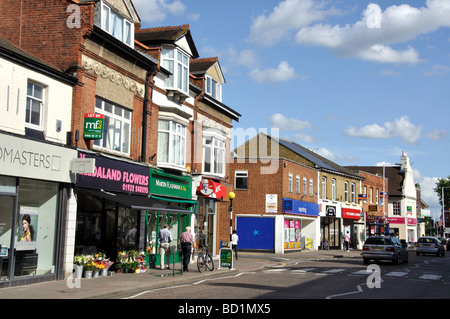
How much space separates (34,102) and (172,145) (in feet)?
26.5

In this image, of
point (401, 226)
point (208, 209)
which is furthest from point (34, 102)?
point (401, 226)

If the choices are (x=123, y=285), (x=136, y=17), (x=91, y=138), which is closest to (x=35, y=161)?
(x=91, y=138)

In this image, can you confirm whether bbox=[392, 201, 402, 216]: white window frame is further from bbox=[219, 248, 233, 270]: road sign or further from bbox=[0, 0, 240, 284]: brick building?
bbox=[219, 248, 233, 270]: road sign

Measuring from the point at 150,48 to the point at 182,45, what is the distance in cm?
199

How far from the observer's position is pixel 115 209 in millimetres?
20172

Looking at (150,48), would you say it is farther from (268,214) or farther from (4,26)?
(268,214)

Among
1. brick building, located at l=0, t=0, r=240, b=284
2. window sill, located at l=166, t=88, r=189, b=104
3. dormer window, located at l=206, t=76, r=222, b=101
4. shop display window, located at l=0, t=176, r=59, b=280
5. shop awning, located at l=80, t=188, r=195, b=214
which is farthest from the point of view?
dormer window, located at l=206, t=76, r=222, b=101

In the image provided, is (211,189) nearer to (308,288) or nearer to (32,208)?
(308,288)

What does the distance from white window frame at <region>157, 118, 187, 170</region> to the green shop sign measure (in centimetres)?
56

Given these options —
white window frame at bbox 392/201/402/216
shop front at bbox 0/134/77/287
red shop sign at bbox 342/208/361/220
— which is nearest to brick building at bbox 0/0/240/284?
shop front at bbox 0/134/77/287

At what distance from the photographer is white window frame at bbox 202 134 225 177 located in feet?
88.7

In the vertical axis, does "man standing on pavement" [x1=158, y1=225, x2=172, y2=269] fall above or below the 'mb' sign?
below

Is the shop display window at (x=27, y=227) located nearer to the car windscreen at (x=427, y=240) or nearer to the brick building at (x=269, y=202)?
the brick building at (x=269, y=202)

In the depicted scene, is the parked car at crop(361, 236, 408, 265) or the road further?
the parked car at crop(361, 236, 408, 265)
